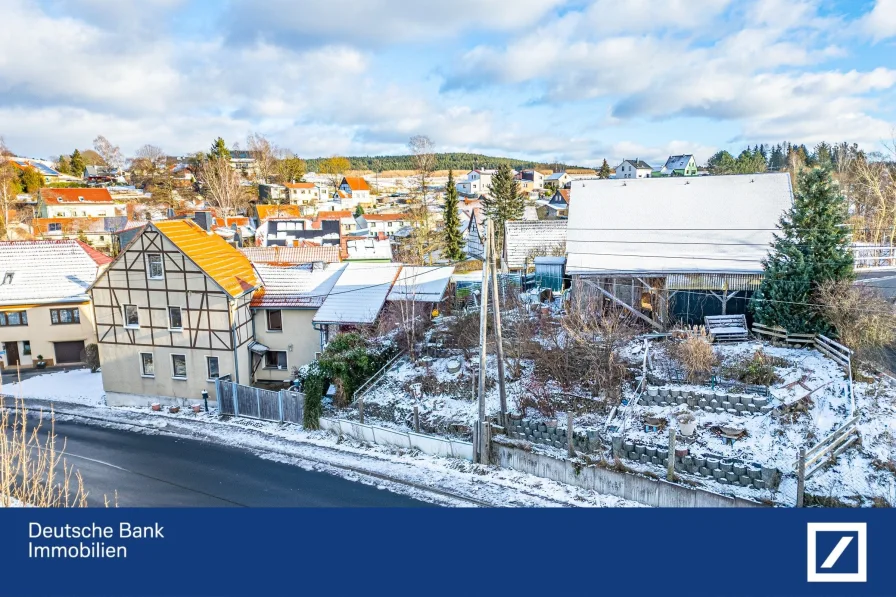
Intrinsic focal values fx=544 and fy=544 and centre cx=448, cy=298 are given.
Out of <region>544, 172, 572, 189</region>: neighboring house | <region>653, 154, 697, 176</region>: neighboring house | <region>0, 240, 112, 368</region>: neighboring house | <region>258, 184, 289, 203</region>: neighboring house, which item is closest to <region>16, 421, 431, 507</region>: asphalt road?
<region>0, 240, 112, 368</region>: neighboring house

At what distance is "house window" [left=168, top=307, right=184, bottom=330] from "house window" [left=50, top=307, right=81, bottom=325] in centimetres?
1059

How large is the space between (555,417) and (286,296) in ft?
47.2

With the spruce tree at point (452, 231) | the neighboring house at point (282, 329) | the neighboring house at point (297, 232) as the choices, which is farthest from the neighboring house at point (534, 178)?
the neighboring house at point (282, 329)

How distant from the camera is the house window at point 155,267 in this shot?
24.0 metres

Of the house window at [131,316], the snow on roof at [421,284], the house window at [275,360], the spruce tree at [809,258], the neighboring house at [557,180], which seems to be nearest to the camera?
the spruce tree at [809,258]

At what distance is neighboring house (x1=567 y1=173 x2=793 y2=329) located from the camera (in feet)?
77.6

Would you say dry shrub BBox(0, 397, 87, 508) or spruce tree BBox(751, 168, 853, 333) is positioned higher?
spruce tree BBox(751, 168, 853, 333)

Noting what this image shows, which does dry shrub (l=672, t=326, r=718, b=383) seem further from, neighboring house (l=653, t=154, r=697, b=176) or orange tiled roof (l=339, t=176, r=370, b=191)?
orange tiled roof (l=339, t=176, r=370, b=191)

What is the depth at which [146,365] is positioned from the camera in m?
25.1

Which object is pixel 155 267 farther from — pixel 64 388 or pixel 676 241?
pixel 676 241

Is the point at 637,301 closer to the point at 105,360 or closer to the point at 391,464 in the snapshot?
the point at 391,464

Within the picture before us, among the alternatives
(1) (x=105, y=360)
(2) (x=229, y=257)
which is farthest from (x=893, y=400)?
(1) (x=105, y=360)

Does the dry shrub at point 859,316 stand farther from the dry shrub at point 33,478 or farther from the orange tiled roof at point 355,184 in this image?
the orange tiled roof at point 355,184

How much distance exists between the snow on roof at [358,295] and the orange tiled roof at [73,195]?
61837mm
